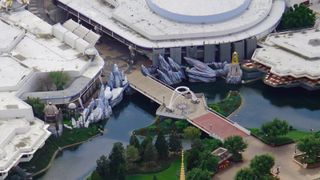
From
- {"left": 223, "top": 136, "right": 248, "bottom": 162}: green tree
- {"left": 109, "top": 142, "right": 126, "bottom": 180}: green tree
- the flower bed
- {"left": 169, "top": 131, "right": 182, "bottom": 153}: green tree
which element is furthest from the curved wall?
{"left": 109, "top": 142, "right": 126, "bottom": 180}: green tree

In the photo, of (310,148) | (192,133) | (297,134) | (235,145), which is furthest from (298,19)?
(235,145)

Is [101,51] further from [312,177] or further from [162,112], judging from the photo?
[312,177]

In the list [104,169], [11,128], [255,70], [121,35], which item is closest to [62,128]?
[11,128]

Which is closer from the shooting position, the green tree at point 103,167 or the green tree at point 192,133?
the green tree at point 103,167

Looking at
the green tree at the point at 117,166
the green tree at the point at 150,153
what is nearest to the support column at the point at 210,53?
the green tree at the point at 150,153

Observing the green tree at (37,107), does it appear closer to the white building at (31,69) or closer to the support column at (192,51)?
the white building at (31,69)

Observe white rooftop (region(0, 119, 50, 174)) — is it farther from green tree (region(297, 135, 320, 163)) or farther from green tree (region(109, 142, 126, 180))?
green tree (region(297, 135, 320, 163))

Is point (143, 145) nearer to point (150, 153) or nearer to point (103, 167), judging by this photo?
point (150, 153)
